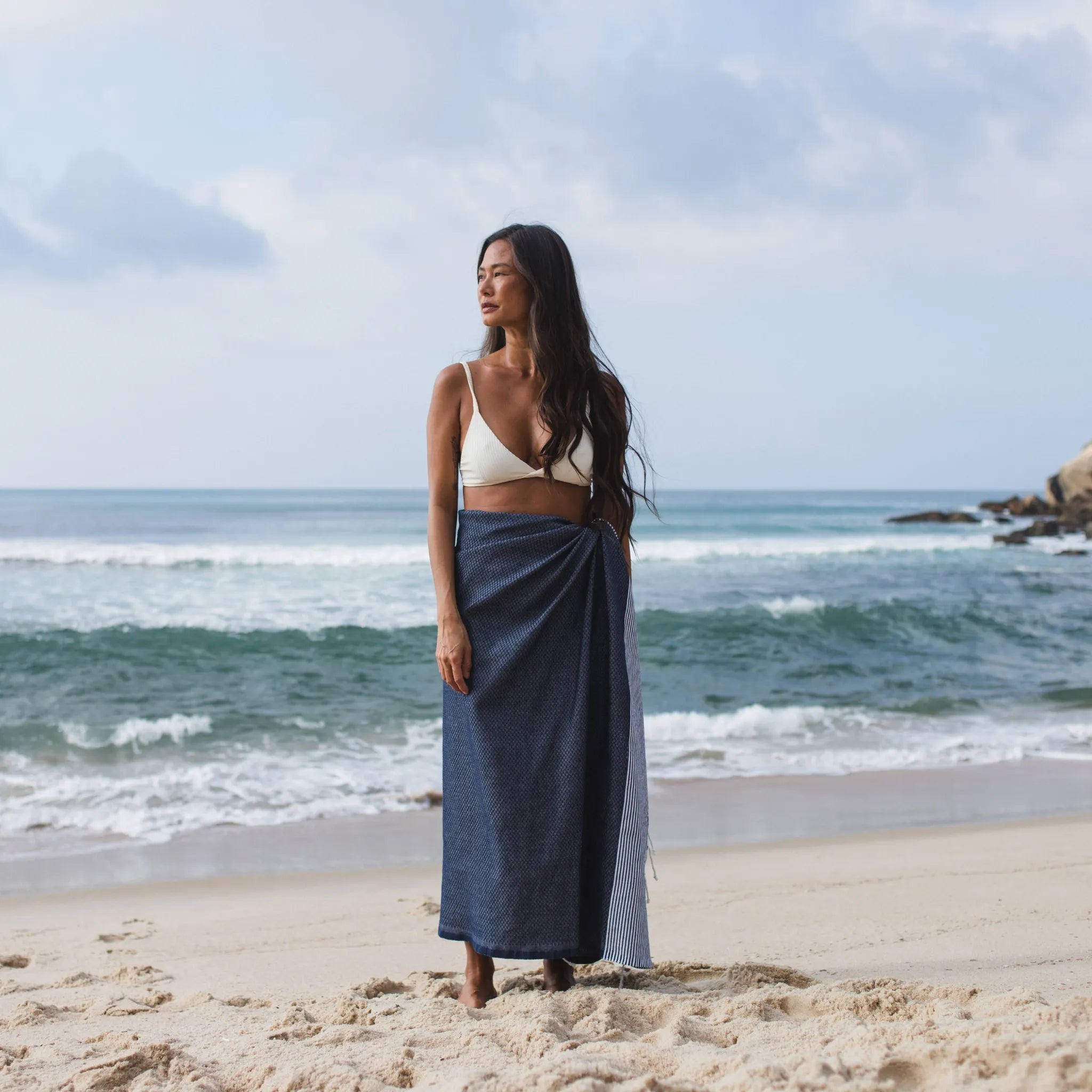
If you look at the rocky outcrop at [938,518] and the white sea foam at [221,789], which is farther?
the rocky outcrop at [938,518]

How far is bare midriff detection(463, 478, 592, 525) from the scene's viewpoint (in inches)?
106

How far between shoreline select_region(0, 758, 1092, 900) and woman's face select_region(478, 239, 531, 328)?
2.70 metres

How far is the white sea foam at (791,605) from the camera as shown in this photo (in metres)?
12.7

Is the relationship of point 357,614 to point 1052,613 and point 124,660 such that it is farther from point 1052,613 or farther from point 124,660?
point 1052,613

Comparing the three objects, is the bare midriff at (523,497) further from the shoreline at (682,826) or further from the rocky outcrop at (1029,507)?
the rocky outcrop at (1029,507)

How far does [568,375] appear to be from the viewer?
2.73 meters

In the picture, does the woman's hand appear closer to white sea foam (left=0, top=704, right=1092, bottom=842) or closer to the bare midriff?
the bare midriff

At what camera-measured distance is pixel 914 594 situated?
15.3 meters

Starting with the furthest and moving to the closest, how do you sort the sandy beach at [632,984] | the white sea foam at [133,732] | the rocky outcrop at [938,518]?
the rocky outcrop at [938,518] → the white sea foam at [133,732] → the sandy beach at [632,984]

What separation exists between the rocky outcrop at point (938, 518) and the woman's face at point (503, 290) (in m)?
40.7

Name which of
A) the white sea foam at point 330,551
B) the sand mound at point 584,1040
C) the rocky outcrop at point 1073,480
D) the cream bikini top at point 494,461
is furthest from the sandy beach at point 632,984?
the rocky outcrop at point 1073,480

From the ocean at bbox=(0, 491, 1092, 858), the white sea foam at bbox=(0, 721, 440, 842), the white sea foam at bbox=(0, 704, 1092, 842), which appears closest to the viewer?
the white sea foam at bbox=(0, 721, 440, 842)

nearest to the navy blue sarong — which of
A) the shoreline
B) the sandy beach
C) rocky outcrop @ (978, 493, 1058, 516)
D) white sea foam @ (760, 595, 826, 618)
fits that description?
the sandy beach

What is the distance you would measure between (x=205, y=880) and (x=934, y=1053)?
3277mm
